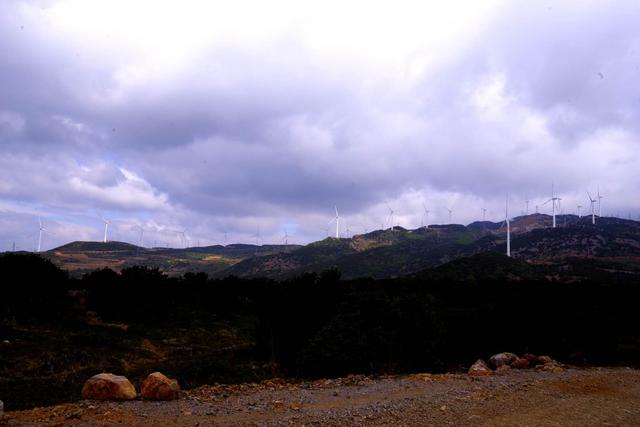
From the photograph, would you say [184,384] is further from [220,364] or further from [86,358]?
[86,358]

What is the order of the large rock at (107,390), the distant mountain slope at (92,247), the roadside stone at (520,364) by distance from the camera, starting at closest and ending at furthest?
the large rock at (107,390) → the roadside stone at (520,364) → the distant mountain slope at (92,247)

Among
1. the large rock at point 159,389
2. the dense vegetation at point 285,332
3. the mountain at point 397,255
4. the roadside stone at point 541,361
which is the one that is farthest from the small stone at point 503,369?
the mountain at point 397,255

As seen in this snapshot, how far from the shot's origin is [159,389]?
1024 centimetres

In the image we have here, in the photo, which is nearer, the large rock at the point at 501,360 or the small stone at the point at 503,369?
the small stone at the point at 503,369

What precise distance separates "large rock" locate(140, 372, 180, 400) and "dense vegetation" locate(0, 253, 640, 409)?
7.05 feet

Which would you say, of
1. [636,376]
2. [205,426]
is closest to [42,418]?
[205,426]

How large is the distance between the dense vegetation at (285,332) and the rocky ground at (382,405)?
224cm

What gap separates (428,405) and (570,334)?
11643mm

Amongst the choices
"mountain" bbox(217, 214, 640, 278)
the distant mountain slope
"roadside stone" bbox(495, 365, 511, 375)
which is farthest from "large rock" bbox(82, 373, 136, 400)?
the distant mountain slope

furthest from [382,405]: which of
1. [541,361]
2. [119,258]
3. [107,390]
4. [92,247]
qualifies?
[92,247]

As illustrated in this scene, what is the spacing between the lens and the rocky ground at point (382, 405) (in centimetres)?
857

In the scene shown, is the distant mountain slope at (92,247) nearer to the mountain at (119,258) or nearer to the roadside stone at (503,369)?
the mountain at (119,258)

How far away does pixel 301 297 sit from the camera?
19047 mm

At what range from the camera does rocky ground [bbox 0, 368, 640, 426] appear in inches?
337
